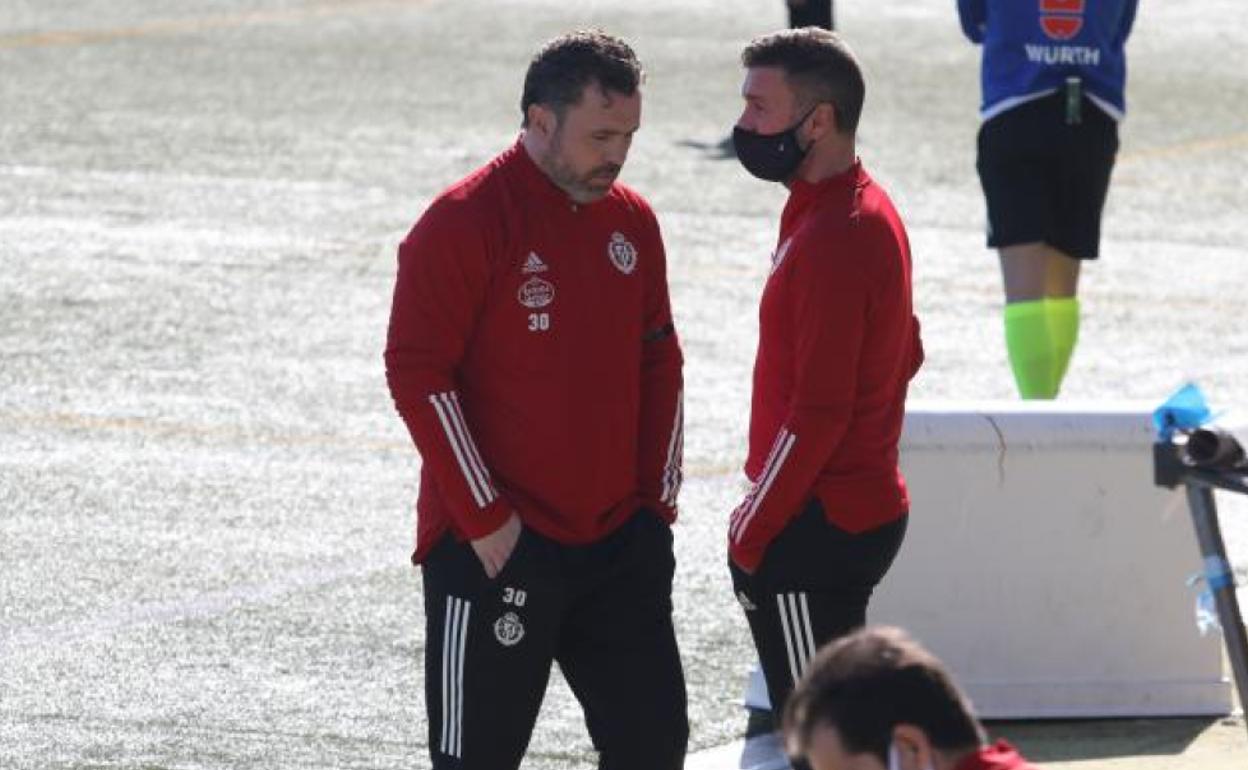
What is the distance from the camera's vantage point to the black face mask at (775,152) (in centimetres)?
620

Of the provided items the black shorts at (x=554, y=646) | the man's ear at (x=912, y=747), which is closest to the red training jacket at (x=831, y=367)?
the black shorts at (x=554, y=646)

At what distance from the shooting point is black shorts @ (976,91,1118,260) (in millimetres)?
10875

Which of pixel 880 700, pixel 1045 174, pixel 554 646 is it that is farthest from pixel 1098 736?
pixel 880 700

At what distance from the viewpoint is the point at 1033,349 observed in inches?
423

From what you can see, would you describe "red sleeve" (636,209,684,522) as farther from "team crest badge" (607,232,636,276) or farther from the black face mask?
the black face mask

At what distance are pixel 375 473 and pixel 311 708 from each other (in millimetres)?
2681

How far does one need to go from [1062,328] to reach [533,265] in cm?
499

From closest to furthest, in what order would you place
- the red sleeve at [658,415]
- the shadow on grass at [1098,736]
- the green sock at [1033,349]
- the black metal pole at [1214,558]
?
the black metal pole at [1214,558] → the red sleeve at [658,415] → the shadow on grass at [1098,736] → the green sock at [1033,349]

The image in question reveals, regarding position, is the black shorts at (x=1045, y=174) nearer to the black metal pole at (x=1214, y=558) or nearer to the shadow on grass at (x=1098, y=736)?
the shadow on grass at (x=1098, y=736)

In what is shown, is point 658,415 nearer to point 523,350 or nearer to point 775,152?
point 523,350

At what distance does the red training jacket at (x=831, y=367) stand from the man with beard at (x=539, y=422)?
277mm

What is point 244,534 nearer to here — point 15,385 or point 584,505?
point 15,385

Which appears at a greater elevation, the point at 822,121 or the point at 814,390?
the point at 822,121

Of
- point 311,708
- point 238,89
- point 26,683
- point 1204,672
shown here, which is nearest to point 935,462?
point 1204,672
